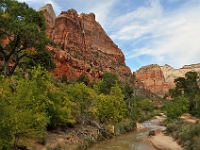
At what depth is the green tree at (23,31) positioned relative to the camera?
77.8 ft

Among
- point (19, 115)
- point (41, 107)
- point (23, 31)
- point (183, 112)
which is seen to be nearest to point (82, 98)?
point (23, 31)

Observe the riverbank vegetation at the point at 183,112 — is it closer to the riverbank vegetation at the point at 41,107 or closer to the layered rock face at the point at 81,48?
the riverbank vegetation at the point at 41,107

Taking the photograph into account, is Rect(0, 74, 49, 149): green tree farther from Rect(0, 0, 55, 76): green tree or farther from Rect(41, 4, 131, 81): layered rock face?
Rect(41, 4, 131, 81): layered rock face

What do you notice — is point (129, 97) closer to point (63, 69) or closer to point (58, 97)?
point (63, 69)

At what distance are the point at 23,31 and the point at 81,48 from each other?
300 ft

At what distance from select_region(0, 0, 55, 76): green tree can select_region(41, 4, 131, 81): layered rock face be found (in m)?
45.8

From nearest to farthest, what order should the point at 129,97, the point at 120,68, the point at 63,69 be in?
the point at 129,97
the point at 63,69
the point at 120,68

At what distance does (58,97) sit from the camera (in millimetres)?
27688

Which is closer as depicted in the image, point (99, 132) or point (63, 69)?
point (99, 132)

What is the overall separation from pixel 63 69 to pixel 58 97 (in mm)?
47760

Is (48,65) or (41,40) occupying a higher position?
(41,40)

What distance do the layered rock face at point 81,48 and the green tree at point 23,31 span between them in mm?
45819

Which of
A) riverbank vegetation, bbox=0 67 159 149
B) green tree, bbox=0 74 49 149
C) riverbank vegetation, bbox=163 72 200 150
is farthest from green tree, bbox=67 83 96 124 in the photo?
green tree, bbox=0 74 49 149

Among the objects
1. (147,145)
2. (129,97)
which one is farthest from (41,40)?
(129,97)
